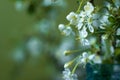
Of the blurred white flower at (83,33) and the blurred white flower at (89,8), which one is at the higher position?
the blurred white flower at (89,8)

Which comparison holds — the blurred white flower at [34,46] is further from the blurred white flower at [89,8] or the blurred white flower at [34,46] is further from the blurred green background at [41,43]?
the blurred white flower at [89,8]

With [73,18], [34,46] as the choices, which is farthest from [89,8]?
[34,46]

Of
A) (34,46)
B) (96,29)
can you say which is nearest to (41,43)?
(34,46)

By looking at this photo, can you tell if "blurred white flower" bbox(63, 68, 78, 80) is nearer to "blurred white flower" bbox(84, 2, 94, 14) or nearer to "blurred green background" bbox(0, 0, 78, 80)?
"blurred green background" bbox(0, 0, 78, 80)

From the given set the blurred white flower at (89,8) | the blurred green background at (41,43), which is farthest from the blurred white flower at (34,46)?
the blurred white flower at (89,8)

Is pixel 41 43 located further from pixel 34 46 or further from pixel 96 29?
pixel 96 29

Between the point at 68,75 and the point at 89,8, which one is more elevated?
the point at 89,8

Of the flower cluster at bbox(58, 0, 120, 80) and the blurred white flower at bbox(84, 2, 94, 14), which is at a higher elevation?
the blurred white flower at bbox(84, 2, 94, 14)

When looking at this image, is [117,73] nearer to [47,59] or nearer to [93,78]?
[93,78]

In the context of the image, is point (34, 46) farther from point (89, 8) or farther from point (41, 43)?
point (89, 8)

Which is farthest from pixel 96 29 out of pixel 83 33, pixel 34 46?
pixel 34 46

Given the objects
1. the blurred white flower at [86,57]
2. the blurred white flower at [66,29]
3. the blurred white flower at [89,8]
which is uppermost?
the blurred white flower at [89,8]

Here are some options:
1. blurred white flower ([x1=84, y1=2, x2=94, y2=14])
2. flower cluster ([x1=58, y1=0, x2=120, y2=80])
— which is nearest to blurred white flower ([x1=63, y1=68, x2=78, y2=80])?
flower cluster ([x1=58, y1=0, x2=120, y2=80])

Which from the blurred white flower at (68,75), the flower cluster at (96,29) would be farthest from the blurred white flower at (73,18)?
the blurred white flower at (68,75)
